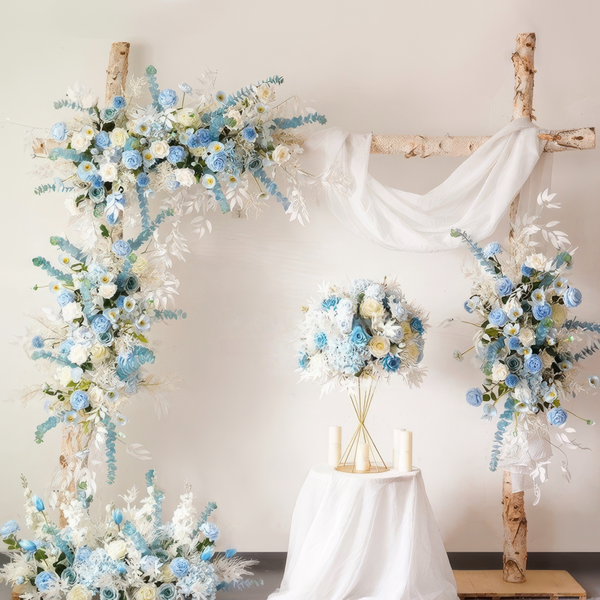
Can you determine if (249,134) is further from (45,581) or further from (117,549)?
(45,581)

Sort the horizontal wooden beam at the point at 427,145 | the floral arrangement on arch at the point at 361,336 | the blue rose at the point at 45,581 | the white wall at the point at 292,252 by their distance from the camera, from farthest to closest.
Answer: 1. the white wall at the point at 292,252
2. the horizontal wooden beam at the point at 427,145
3. the floral arrangement on arch at the point at 361,336
4. the blue rose at the point at 45,581

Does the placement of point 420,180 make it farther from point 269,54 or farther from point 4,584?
point 4,584

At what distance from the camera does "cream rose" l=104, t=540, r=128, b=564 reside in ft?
8.34

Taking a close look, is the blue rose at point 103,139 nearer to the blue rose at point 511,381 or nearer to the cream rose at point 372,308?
the cream rose at point 372,308

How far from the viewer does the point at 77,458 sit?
2902mm

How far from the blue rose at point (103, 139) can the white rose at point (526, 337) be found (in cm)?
208

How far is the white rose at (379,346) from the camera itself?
8.88ft

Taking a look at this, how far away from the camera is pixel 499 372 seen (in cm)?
289

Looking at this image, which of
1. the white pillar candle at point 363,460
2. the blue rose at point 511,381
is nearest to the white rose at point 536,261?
the blue rose at point 511,381

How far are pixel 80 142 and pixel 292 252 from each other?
1.21m

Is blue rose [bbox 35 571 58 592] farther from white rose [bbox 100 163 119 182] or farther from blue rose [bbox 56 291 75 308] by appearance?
white rose [bbox 100 163 119 182]

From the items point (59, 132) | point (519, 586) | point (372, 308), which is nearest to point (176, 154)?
point (59, 132)

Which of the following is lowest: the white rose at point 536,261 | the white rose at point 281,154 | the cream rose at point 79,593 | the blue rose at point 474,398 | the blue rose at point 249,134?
the cream rose at point 79,593

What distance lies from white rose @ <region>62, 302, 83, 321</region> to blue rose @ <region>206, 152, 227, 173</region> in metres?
0.87
